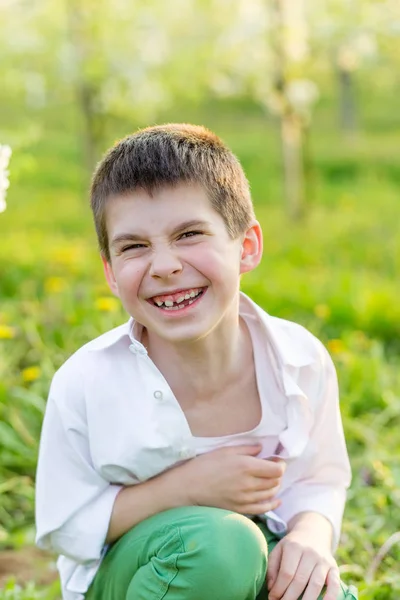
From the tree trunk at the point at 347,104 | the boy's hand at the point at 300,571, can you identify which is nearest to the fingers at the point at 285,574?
the boy's hand at the point at 300,571

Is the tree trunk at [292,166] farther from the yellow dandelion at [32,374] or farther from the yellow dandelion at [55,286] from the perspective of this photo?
the yellow dandelion at [32,374]

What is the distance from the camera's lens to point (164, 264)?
61.6 inches

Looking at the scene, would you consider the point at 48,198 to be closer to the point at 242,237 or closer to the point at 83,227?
the point at 83,227

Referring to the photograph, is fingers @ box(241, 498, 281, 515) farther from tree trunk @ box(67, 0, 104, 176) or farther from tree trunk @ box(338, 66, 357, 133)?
tree trunk @ box(338, 66, 357, 133)

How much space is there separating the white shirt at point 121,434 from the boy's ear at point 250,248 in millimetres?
130

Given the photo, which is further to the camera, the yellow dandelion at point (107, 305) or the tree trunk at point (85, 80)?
the tree trunk at point (85, 80)

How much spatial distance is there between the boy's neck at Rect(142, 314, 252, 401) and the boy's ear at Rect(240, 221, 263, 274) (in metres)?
0.11

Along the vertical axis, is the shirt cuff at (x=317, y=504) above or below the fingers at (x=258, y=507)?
below

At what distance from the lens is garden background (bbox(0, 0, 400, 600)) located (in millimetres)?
2598

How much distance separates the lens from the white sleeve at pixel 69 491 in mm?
1644

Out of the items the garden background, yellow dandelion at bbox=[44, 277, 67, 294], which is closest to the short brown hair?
the garden background

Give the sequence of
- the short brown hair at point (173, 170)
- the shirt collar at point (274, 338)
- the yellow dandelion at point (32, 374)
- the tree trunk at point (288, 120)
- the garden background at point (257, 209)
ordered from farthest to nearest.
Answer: the tree trunk at point (288, 120) < the yellow dandelion at point (32, 374) < the garden background at point (257, 209) < the shirt collar at point (274, 338) < the short brown hair at point (173, 170)

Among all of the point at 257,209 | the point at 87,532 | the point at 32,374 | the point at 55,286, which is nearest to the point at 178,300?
the point at 87,532

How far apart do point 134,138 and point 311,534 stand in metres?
0.83
